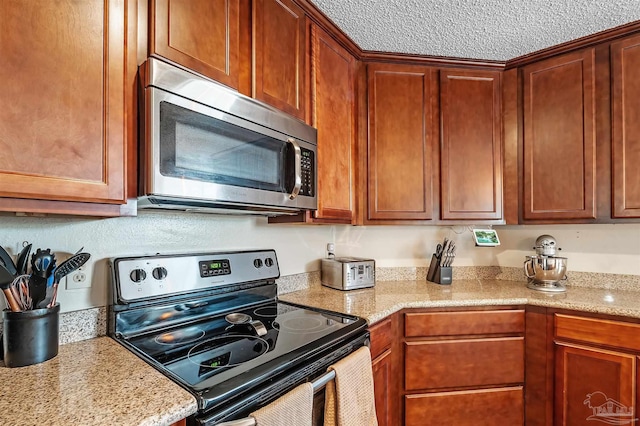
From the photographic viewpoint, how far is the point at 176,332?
1.24 m

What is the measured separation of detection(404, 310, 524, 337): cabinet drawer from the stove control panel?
2.52 ft

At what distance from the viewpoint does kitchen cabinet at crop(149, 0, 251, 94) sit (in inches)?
40.3

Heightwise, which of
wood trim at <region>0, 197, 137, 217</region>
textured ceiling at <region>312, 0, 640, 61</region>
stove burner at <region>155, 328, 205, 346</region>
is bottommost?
stove burner at <region>155, 328, 205, 346</region>

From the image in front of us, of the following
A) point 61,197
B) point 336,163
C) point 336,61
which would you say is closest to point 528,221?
point 336,163

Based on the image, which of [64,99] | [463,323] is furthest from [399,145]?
[64,99]

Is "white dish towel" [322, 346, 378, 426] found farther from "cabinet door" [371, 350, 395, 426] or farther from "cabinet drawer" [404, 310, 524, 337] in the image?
"cabinet drawer" [404, 310, 524, 337]

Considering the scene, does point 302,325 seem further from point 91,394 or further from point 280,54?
point 280,54

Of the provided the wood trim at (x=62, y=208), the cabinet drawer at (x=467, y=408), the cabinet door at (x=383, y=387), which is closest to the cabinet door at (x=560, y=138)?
the cabinet drawer at (x=467, y=408)

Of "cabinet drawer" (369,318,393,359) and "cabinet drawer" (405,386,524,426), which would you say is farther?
"cabinet drawer" (405,386,524,426)

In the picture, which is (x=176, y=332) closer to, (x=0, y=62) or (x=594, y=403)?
(x=0, y=62)

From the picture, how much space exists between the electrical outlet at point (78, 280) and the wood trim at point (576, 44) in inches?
99.4

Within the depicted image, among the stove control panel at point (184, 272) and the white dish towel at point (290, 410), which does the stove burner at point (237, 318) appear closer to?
the stove control panel at point (184, 272)

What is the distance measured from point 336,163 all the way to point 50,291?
1306mm

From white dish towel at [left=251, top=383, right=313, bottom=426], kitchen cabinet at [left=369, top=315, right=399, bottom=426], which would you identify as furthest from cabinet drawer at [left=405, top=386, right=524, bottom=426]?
white dish towel at [left=251, top=383, right=313, bottom=426]
